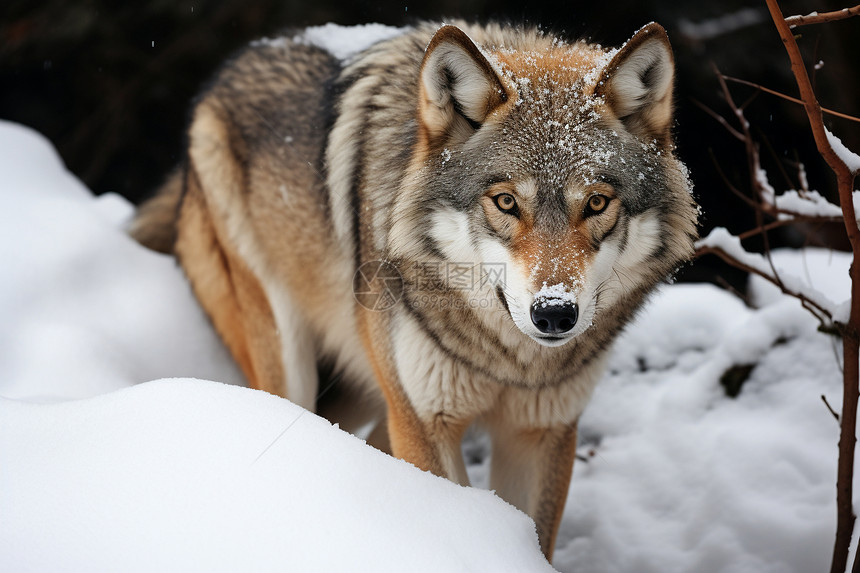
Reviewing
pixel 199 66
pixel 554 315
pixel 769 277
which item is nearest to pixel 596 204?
pixel 554 315

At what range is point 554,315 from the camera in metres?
1.86

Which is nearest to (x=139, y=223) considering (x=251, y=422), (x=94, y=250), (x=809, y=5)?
(x=94, y=250)

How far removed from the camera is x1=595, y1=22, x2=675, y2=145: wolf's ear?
2047mm

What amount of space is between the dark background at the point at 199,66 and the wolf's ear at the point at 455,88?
12.3ft

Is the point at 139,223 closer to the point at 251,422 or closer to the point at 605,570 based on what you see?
the point at 251,422

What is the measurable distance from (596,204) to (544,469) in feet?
3.75

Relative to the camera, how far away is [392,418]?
2684 millimetres

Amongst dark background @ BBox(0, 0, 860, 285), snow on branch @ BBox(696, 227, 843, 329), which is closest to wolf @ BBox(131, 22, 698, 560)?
snow on branch @ BBox(696, 227, 843, 329)

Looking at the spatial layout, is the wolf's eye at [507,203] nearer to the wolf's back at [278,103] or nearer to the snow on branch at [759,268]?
the snow on branch at [759,268]

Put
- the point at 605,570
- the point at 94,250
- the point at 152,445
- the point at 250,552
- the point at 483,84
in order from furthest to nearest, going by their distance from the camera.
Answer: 1. the point at 94,250
2. the point at 605,570
3. the point at 483,84
4. the point at 152,445
5. the point at 250,552

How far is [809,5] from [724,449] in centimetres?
304
